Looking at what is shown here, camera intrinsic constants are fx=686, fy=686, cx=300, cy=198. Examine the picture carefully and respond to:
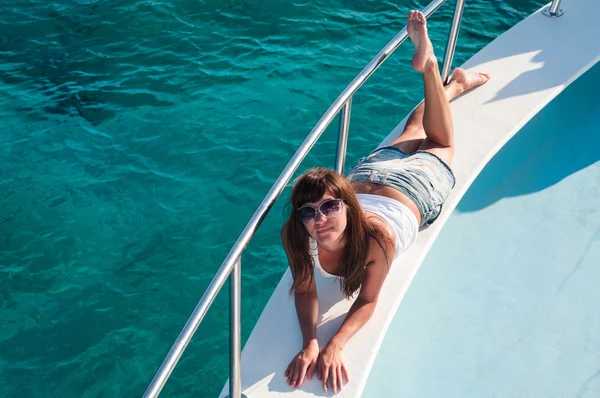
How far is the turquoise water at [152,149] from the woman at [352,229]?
158 centimetres

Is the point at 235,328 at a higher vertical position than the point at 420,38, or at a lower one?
lower

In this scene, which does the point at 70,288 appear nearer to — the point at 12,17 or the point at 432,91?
the point at 432,91

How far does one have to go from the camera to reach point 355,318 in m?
2.50

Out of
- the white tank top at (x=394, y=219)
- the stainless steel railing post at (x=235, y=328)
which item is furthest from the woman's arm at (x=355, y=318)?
the stainless steel railing post at (x=235, y=328)

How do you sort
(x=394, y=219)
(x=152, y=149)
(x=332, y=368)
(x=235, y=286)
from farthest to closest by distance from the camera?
1. (x=152, y=149)
2. (x=394, y=219)
3. (x=332, y=368)
4. (x=235, y=286)

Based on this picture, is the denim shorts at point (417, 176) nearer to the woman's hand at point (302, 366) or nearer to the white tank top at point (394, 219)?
the white tank top at point (394, 219)

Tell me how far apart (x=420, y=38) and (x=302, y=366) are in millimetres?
1632

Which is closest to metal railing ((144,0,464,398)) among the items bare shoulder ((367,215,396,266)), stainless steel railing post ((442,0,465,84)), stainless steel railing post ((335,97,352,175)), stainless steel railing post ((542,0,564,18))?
stainless steel railing post ((335,97,352,175))

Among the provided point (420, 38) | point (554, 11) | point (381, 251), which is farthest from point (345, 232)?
point (554, 11)

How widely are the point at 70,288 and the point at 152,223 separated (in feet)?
2.47

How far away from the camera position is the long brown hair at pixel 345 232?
2510 mm

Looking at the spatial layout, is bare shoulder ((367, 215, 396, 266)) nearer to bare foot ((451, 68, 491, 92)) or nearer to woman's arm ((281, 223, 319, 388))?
woman's arm ((281, 223, 319, 388))

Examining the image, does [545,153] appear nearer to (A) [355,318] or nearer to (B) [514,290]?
(B) [514,290]

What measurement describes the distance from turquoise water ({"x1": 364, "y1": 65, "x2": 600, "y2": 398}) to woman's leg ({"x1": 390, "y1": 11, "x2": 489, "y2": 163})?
381mm
